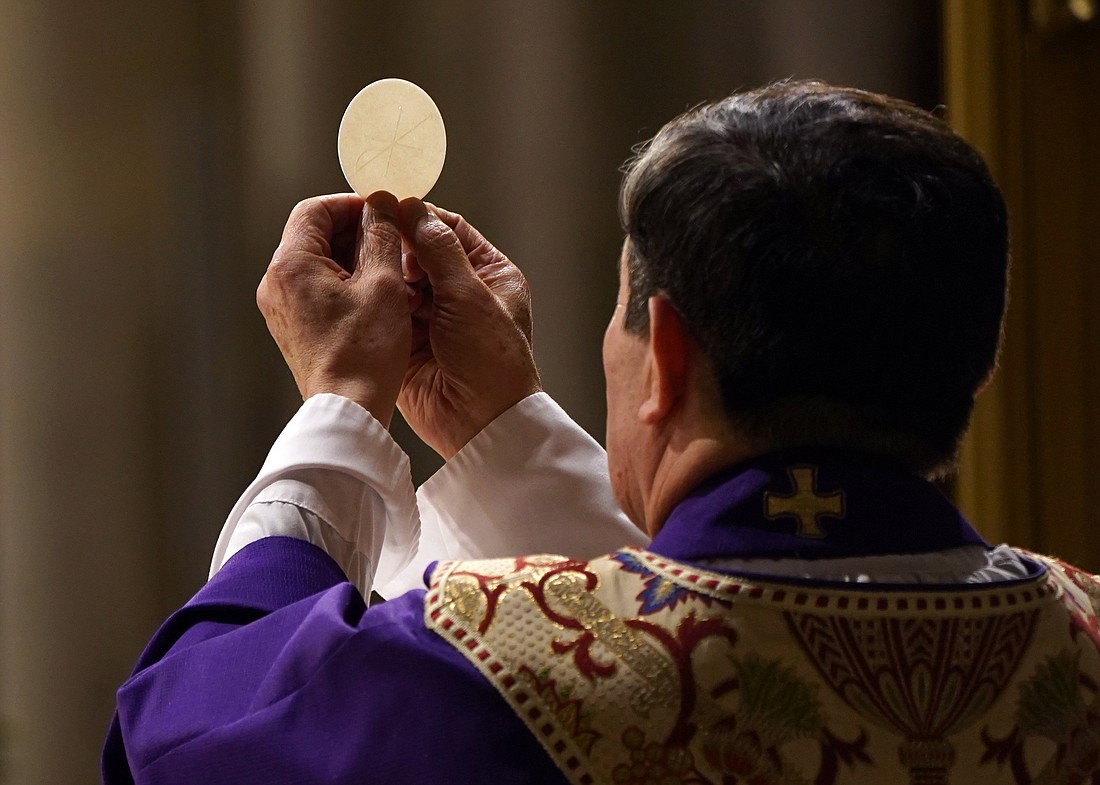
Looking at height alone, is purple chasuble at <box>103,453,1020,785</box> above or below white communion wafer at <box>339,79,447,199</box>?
below

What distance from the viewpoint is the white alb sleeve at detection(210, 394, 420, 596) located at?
101 cm

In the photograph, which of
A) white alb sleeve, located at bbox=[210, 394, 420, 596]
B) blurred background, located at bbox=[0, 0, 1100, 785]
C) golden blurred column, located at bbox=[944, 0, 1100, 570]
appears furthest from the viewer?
golden blurred column, located at bbox=[944, 0, 1100, 570]

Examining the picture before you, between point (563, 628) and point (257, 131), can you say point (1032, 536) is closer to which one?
point (257, 131)

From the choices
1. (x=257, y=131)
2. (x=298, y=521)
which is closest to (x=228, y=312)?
(x=257, y=131)

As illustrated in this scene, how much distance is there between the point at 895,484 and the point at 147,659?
56 centimetres

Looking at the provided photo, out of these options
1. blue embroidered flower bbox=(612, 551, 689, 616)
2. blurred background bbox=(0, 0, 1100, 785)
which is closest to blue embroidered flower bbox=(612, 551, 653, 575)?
blue embroidered flower bbox=(612, 551, 689, 616)

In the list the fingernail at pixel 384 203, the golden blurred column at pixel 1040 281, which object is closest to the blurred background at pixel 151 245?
the golden blurred column at pixel 1040 281

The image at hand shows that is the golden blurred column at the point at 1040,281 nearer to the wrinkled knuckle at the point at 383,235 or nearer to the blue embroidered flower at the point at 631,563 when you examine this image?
the wrinkled knuckle at the point at 383,235

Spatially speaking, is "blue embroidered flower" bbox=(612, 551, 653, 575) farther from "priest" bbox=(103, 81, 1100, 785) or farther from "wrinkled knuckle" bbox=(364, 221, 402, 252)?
"wrinkled knuckle" bbox=(364, 221, 402, 252)

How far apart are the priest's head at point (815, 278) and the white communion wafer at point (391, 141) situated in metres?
0.42

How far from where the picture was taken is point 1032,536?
8.13ft

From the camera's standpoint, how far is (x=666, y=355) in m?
0.82

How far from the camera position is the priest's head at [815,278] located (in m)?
0.77

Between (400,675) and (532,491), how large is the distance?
47 cm
